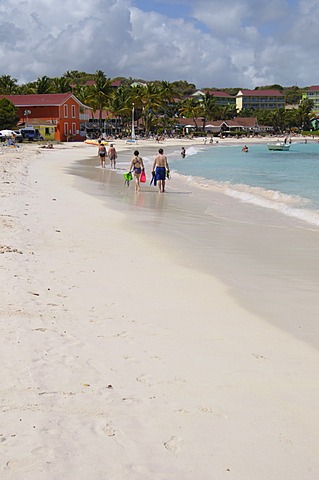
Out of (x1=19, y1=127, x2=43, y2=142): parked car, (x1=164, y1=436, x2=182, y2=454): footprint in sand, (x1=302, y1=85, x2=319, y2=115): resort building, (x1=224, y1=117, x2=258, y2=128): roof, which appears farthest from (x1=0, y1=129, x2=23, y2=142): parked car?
(x1=302, y1=85, x2=319, y2=115): resort building

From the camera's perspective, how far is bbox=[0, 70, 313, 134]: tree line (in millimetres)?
76250

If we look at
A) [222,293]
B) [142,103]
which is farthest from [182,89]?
[222,293]

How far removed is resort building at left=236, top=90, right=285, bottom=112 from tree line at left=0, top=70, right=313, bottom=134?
9.12 metres

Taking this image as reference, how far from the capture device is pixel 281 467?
9.61ft

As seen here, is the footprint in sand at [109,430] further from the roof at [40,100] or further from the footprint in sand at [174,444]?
the roof at [40,100]

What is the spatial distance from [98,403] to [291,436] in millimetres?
1278

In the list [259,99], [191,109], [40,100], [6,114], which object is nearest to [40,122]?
[40,100]

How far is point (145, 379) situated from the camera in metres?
3.89

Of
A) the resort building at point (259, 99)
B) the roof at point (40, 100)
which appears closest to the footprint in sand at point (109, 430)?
the roof at point (40, 100)

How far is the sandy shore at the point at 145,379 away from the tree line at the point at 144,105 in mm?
54247

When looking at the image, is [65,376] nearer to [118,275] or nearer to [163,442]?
[163,442]

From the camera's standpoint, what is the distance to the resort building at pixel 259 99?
160m

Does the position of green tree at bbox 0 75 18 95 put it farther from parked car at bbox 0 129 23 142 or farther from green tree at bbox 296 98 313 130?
green tree at bbox 296 98 313 130

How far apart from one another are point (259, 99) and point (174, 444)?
167 meters
